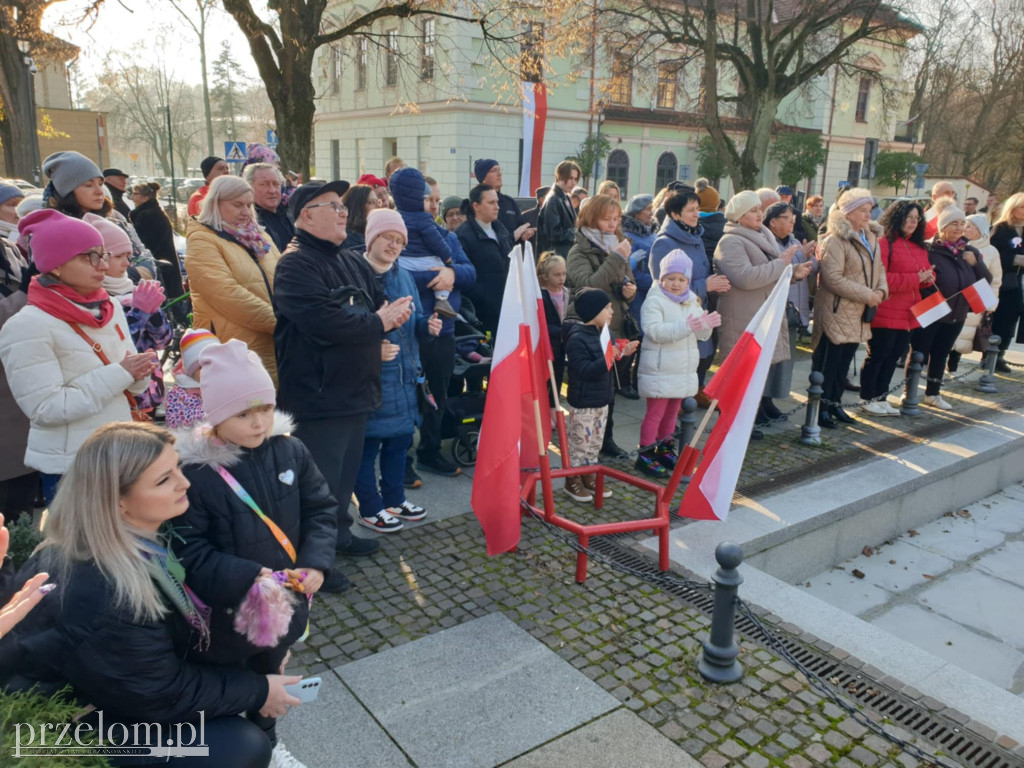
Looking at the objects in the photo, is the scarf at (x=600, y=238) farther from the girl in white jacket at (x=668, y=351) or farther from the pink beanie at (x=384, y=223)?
the pink beanie at (x=384, y=223)

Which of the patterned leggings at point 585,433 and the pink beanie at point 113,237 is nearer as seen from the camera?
the pink beanie at point 113,237

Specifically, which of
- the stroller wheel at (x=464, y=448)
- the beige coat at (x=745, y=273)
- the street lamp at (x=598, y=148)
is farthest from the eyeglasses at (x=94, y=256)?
the street lamp at (x=598, y=148)

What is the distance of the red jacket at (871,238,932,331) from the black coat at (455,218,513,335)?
3.80 m

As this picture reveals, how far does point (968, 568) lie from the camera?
5.95 metres

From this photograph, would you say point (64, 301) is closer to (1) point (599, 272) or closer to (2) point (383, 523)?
(2) point (383, 523)

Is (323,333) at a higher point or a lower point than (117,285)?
lower

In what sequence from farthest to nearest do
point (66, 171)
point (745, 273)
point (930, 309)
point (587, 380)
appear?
point (930, 309), point (745, 273), point (587, 380), point (66, 171)

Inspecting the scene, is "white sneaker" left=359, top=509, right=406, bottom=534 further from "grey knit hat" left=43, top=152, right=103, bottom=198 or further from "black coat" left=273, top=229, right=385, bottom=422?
"grey knit hat" left=43, top=152, right=103, bottom=198

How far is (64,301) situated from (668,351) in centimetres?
408

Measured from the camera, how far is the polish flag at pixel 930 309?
7594mm

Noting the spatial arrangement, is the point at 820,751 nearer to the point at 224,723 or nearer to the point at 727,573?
the point at 727,573

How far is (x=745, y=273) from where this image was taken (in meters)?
6.65

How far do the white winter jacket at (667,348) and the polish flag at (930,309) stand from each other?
303 cm

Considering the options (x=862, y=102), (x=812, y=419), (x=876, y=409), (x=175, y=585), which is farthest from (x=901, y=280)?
(x=862, y=102)
